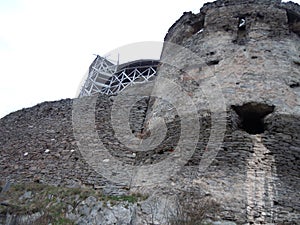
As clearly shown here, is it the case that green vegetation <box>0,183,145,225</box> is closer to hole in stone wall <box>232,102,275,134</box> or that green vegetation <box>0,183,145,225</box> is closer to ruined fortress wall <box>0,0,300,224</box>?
ruined fortress wall <box>0,0,300,224</box>

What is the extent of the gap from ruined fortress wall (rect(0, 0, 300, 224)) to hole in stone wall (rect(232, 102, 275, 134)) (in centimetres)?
2

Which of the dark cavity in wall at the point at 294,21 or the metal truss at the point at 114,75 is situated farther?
the metal truss at the point at 114,75

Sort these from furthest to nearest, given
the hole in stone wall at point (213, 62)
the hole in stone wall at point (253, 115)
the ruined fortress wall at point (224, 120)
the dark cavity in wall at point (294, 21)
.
→ 1. the dark cavity in wall at point (294, 21)
2. the hole in stone wall at point (213, 62)
3. the hole in stone wall at point (253, 115)
4. the ruined fortress wall at point (224, 120)

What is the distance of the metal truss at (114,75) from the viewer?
1841 centimetres

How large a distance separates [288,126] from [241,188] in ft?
5.39

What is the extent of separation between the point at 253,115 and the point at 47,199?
4133 millimetres

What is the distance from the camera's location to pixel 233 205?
19.6 feet

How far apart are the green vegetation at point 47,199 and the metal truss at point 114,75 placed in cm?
988

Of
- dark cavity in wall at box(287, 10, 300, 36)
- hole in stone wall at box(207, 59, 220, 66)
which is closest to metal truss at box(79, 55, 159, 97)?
dark cavity in wall at box(287, 10, 300, 36)

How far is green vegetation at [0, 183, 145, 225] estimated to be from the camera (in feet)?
22.4

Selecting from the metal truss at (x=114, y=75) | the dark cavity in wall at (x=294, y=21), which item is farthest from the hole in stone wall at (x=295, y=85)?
the metal truss at (x=114, y=75)

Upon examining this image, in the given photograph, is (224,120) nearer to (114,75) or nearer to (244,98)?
(244,98)

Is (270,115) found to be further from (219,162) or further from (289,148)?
(219,162)

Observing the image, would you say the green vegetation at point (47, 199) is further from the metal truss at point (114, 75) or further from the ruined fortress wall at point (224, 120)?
the metal truss at point (114, 75)
